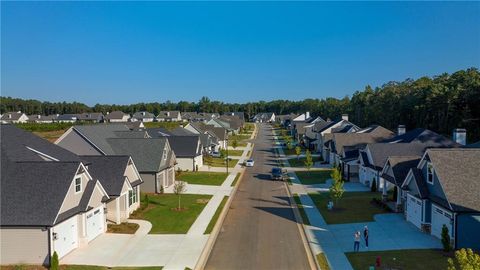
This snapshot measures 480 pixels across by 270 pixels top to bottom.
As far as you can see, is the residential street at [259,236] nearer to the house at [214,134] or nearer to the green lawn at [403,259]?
the green lawn at [403,259]

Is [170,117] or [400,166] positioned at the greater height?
[170,117]

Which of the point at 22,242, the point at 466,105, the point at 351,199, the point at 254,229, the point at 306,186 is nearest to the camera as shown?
the point at 22,242

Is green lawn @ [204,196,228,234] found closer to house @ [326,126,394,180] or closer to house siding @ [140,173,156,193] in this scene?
house siding @ [140,173,156,193]

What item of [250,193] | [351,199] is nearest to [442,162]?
[351,199]

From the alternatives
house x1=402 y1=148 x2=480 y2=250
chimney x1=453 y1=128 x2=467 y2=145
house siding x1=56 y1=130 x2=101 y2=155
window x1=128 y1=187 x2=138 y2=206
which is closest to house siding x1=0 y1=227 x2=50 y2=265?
window x1=128 y1=187 x2=138 y2=206

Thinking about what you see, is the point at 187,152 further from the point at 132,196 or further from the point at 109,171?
the point at 109,171

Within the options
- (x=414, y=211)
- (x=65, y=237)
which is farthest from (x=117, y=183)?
(x=414, y=211)

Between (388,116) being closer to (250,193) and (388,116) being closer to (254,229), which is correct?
(250,193)
